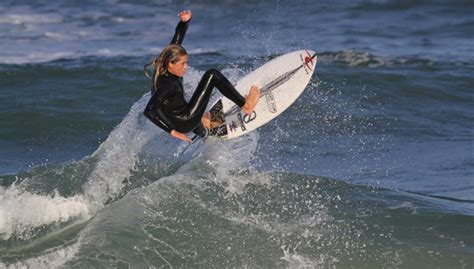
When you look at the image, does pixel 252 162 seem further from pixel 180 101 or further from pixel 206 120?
pixel 180 101

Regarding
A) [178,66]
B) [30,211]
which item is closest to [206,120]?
[178,66]

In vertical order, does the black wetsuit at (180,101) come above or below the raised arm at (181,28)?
below

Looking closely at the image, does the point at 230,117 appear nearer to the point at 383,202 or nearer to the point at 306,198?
the point at 306,198

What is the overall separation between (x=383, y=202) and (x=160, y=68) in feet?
9.56

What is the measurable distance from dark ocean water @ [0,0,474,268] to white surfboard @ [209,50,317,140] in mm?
586

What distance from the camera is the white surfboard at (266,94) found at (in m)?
8.97

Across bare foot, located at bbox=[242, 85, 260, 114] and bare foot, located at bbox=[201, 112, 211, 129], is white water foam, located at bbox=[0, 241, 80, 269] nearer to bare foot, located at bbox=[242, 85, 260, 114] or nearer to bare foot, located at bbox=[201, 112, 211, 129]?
bare foot, located at bbox=[201, 112, 211, 129]

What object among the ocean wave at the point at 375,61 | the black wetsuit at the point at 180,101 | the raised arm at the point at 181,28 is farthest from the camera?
the ocean wave at the point at 375,61

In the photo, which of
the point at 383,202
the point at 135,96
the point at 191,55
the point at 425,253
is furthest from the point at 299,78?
→ the point at 191,55

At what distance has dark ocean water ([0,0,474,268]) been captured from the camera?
7.96 m

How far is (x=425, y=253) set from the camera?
7.92 m

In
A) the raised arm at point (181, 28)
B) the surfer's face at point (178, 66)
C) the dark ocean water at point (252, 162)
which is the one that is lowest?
the dark ocean water at point (252, 162)

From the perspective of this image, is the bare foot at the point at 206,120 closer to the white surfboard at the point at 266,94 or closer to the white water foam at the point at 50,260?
the white surfboard at the point at 266,94

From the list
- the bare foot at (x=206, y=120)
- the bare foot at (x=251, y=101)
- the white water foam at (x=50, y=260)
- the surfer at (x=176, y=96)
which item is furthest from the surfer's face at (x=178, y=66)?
the white water foam at (x=50, y=260)
